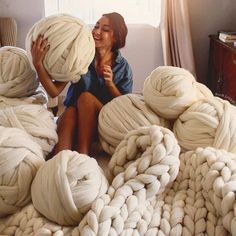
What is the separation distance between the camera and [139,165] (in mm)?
547

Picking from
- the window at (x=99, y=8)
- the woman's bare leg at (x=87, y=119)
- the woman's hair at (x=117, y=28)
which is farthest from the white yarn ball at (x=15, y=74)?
the window at (x=99, y=8)

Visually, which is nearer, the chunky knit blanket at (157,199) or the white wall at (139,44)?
the chunky knit blanket at (157,199)

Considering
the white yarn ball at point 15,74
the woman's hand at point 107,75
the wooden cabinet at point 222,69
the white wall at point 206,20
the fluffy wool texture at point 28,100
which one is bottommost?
the wooden cabinet at point 222,69

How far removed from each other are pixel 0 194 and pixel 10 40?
2.21 m

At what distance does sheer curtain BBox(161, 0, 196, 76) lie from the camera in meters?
2.72

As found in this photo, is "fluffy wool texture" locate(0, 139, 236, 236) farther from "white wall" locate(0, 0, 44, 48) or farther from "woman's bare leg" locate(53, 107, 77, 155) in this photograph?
"white wall" locate(0, 0, 44, 48)

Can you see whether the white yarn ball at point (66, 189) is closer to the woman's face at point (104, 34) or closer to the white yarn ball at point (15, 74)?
the white yarn ball at point (15, 74)

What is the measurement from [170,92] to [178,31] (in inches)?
84.5

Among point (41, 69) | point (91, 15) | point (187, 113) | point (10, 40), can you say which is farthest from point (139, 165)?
point (91, 15)

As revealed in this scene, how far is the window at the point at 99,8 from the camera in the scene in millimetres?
2822

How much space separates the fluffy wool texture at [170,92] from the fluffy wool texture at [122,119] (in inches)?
0.6

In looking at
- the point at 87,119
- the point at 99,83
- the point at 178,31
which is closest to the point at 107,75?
the point at 99,83

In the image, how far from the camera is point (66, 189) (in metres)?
0.50

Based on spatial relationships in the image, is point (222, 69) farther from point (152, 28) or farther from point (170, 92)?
point (170, 92)
